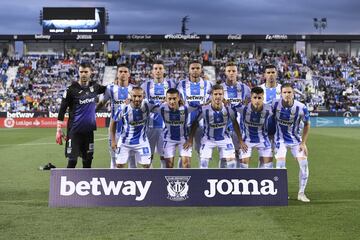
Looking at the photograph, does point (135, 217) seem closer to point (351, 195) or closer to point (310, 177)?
point (351, 195)

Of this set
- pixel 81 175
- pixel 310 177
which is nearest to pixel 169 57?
pixel 310 177

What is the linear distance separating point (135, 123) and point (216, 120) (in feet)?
4.79

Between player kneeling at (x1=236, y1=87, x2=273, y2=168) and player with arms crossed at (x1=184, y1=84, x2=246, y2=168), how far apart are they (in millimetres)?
223

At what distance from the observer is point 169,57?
177 ft

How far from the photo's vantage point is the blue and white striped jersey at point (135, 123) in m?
9.34

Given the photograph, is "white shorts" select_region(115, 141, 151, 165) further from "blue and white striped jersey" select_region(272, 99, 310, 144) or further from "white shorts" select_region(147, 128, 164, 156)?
"blue and white striped jersey" select_region(272, 99, 310, 144)

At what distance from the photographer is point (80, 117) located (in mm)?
9523

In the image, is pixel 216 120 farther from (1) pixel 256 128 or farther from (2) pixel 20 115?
(2) pixel 20 115

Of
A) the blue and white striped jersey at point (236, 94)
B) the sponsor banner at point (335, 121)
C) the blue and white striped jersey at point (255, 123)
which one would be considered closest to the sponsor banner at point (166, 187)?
the blue and white striped jersey at point (255, 123)

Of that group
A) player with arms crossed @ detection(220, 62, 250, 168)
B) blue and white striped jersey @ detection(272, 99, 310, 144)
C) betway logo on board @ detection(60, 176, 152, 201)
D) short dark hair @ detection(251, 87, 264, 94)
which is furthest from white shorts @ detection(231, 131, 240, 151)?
betway logo on board @ detection(60, 176, 152, 201)

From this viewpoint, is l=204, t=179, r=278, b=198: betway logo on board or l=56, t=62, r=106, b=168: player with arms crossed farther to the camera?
l=56, t=62, r=106, b=168: player with arms crossed

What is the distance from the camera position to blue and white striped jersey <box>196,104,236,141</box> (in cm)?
942

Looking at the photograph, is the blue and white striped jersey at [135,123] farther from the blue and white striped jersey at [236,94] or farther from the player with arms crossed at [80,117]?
the blue and white striped jersey at [236,94]

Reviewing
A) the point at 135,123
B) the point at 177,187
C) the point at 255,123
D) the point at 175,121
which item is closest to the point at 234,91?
the point at 255,123
